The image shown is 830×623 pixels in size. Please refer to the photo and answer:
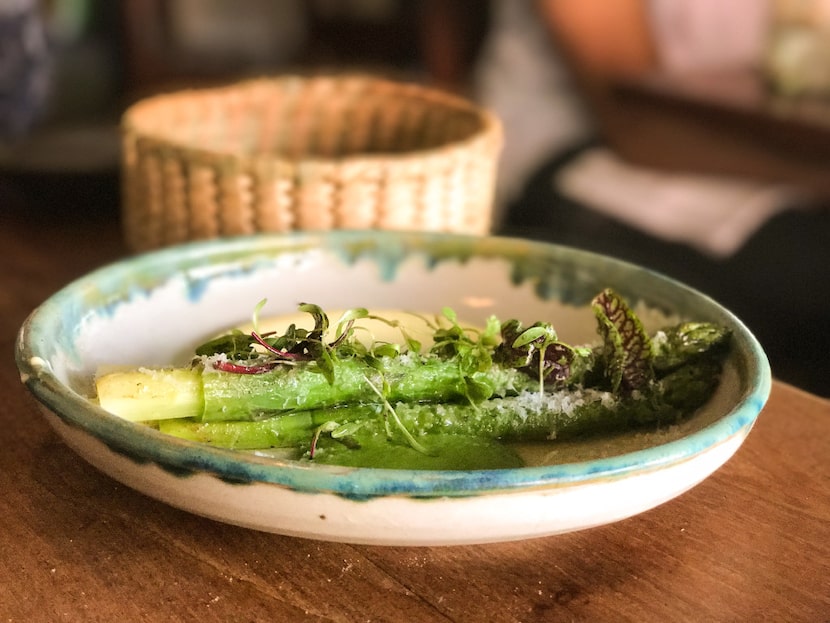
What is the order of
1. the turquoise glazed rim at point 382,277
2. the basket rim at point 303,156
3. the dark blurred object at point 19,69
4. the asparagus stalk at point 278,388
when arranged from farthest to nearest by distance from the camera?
the dark blurred object at point 19,69
the basket rim at point 303,156
the asparagus stalk at point 278,388
the turquoise glazed rim at point 382,277

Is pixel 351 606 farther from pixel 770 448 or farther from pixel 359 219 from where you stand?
pixel 359 219

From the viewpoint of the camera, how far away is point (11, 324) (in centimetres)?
78

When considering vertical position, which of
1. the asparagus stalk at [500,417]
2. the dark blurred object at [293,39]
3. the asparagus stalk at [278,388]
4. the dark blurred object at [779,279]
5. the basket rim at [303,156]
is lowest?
the dark blurred object at [779,279]

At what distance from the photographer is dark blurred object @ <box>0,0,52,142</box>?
5.44 feet

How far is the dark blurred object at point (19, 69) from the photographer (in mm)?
1659

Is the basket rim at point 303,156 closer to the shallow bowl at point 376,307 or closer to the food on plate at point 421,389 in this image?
the shallow bowl at point 376,307

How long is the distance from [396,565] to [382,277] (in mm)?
313

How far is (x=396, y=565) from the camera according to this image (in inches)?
19.2

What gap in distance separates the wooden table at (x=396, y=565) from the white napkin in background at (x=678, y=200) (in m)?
0.92

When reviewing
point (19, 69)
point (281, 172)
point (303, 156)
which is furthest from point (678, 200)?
point (19, 69)

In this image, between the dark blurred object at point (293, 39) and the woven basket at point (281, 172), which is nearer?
the woven basket at point (281, 172)

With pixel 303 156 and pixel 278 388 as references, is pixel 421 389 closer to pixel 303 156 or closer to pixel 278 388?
pixel 278 388

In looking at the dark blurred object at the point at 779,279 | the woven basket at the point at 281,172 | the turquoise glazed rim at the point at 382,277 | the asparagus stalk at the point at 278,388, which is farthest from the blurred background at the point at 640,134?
the asparagus stalk at the point at 278,388

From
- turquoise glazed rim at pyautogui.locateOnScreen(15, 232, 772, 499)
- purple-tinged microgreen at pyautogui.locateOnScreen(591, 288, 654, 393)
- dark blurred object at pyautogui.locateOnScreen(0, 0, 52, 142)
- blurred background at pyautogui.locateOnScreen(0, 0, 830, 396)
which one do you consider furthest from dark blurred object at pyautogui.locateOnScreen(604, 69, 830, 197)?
dark blurred object at pyautogui.locateOnScreen(0, 0, 52, 142)
